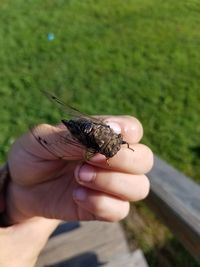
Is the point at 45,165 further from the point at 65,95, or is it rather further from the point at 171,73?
the point at 171,73

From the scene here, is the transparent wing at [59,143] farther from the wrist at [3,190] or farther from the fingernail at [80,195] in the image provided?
the wrist at [3,190]

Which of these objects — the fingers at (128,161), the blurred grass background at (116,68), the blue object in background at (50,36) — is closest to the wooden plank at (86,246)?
the fingers at (128,161)

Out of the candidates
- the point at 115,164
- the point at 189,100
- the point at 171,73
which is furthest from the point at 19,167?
the point at 171,73

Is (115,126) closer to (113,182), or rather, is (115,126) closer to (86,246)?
(113,182)

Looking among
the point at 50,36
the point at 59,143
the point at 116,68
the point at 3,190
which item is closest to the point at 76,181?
the point at 59,143

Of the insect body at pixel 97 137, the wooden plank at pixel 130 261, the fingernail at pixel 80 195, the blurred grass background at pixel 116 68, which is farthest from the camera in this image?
the blurred grass background at pixel 116 68
